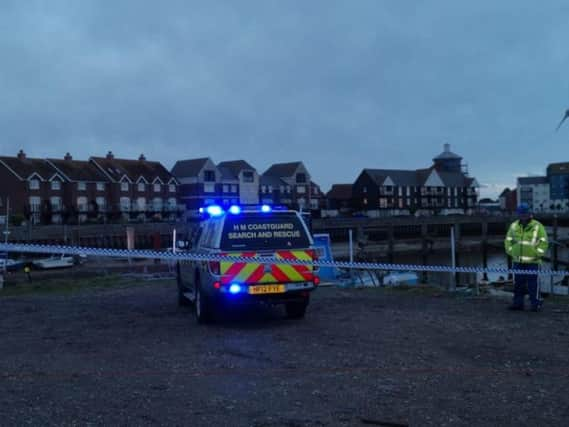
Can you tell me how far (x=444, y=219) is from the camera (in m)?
91.3

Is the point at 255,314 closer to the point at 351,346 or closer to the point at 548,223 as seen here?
the point at 351,346

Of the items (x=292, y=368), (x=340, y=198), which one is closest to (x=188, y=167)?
(x=340, y=198)

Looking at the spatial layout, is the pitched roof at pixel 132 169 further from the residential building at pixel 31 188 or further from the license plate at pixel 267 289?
the license plate at pixel 267 289

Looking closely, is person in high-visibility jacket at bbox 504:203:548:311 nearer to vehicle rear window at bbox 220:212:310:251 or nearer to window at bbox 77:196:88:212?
vehicle rear window at bbox 220:212:310:251

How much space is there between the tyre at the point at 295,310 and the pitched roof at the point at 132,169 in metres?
76.9

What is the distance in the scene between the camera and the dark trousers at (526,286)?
35.0ft

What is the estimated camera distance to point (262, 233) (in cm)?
990

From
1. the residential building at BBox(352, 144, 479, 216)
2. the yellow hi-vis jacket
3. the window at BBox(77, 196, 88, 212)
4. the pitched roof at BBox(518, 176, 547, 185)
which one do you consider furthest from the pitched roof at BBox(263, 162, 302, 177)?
the yellow hi-vis jacket

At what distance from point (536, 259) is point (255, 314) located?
17.0 ft

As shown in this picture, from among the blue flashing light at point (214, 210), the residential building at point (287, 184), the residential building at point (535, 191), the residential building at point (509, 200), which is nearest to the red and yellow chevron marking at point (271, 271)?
the blue flashing light at point (214, 210)

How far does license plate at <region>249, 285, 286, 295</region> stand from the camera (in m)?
9.39

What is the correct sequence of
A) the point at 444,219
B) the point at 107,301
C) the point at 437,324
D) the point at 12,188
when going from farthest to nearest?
1. the point at 444,219
2. the point at 12,188
3. the point at 107,301
4. the point at 437,324

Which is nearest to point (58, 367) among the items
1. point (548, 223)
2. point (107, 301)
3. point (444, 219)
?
point (107, 301)

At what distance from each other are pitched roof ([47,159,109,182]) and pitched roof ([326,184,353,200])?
56315mm
